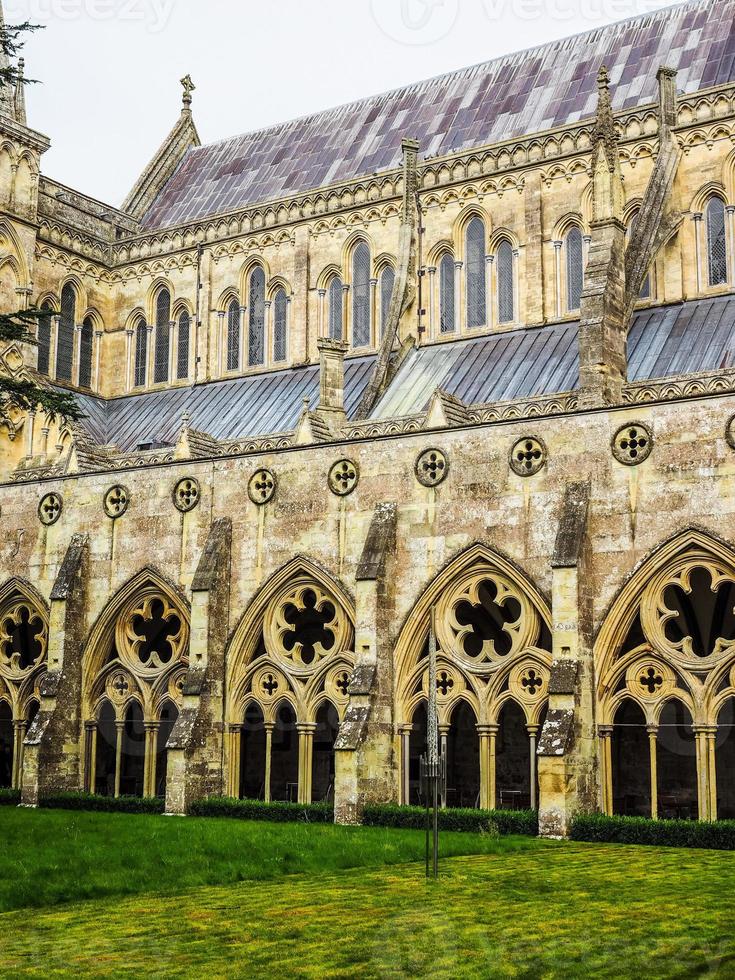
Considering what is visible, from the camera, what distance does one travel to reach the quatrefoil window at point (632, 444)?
920 inches

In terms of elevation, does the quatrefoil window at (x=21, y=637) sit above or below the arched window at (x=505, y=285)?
below

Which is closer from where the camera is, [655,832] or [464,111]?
[655,832]

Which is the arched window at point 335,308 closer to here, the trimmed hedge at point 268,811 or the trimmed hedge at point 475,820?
the trimmed hedge at point 268,811

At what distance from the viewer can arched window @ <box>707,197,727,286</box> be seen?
3231 cm

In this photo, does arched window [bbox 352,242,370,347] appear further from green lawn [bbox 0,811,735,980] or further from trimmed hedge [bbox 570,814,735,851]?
green lawn [bbox 0,811,735,980]

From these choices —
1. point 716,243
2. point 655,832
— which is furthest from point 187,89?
point 655,832

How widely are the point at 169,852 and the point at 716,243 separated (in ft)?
72.7

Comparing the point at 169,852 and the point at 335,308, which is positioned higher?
the point at 335,308

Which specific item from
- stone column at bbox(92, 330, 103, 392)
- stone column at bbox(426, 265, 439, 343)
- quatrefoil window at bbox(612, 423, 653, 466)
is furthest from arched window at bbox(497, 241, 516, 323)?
stone column at bbox(92, 330, 103, 392)

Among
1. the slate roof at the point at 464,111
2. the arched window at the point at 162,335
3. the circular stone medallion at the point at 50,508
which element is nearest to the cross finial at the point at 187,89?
the slate roof at the point at 464,111

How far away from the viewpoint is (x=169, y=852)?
55.7 ft

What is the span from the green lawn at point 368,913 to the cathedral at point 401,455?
3.47 metres

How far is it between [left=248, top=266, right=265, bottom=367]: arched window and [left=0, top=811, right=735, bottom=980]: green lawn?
890 inches

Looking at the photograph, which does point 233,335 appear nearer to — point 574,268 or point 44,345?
point 44,345
